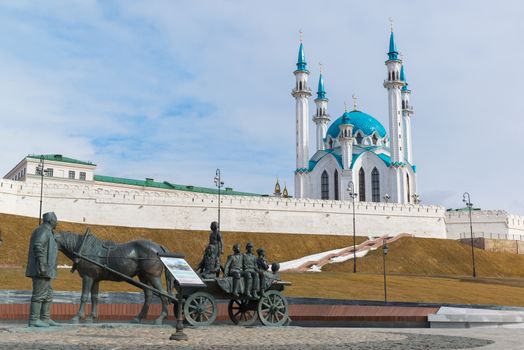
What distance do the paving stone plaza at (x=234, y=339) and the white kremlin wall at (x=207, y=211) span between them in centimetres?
5323

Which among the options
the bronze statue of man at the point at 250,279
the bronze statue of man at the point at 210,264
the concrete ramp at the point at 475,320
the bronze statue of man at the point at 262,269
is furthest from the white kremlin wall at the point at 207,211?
the concrete ramp at the point at 475,320

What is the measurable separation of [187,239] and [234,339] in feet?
167

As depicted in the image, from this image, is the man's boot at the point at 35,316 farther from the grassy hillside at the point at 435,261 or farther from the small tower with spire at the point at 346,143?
the small tower with spire at the point at 346,143

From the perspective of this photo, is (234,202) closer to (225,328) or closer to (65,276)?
(65,276)

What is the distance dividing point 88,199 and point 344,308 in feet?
169

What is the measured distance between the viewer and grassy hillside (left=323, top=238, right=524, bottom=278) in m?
56.8

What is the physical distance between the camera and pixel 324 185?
9012 centimetres

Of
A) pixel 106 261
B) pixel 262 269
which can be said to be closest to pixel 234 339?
pixel 262 269

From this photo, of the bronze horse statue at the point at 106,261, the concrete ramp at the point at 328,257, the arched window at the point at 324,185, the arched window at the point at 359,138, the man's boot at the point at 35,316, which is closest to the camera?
the man's boot at the point at 35,316

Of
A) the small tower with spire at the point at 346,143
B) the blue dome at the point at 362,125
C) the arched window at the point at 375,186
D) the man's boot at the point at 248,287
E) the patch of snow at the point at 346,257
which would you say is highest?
the blue dome at the point at 362,125

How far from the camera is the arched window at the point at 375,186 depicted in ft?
287

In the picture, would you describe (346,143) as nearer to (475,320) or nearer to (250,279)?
(475,320)

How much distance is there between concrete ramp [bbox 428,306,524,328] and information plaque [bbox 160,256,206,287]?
27.3 ft

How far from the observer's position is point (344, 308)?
1884 centimetres
